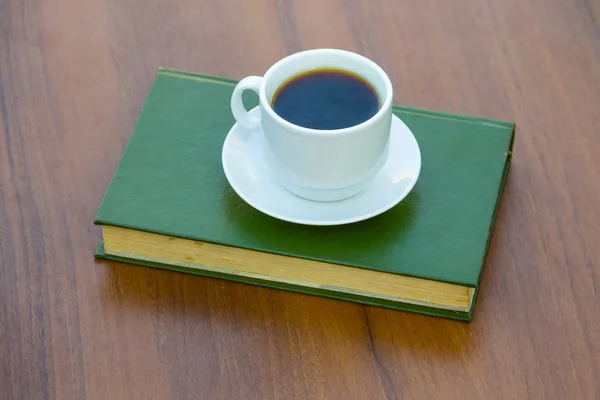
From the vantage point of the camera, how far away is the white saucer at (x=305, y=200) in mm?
786

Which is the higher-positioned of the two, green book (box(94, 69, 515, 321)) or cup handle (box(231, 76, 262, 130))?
cup handle (box(231, 76, 262, 130))

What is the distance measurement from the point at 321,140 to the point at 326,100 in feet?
0.21

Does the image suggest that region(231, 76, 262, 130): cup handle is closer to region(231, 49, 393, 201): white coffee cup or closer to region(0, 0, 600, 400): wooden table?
region(231, 49, 393, 201): white coffee cup

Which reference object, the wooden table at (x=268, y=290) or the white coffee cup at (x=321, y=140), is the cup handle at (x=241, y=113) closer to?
the white coffee cup at (x=321, y=140)

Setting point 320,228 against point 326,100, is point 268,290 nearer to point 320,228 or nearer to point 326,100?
point 320,228

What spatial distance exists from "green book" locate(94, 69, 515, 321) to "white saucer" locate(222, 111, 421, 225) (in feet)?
0.04

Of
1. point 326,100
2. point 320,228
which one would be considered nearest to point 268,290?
point 320,228

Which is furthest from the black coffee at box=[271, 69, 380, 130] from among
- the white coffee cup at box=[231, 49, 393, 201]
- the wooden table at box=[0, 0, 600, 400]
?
the wooden table at box=[0, 0, 600, 400]

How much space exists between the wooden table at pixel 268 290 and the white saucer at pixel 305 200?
0.08m

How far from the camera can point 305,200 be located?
0.80 metres

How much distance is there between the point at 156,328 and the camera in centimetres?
78

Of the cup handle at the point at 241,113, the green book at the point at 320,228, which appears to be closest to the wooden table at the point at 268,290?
the green book at the point at 320,228

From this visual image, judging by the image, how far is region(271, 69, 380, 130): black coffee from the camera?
77cm

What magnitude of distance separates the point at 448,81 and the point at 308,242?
0.30m
